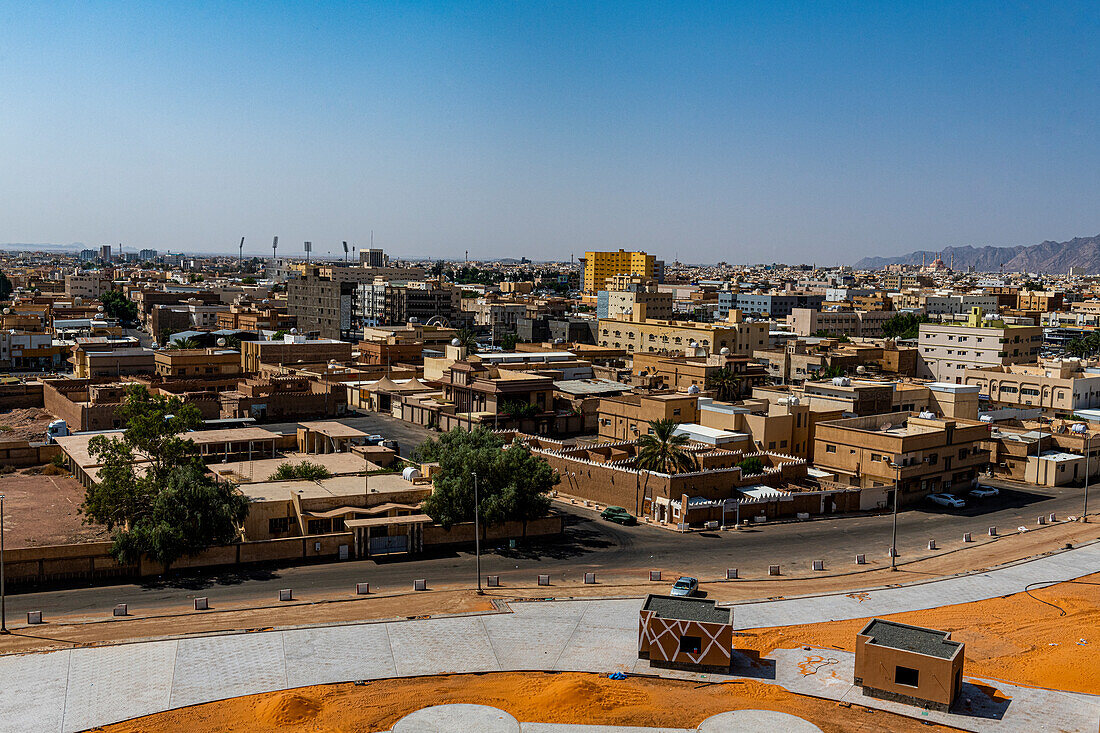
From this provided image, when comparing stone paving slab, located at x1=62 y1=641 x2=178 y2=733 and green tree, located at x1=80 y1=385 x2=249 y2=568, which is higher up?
green tree, located at x1=80 y1=385 x2=249 y2=568

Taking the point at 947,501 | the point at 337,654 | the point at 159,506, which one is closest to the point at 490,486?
the point at 159,506

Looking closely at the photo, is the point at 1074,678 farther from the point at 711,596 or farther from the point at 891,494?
the point at 891,494

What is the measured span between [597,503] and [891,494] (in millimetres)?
18526

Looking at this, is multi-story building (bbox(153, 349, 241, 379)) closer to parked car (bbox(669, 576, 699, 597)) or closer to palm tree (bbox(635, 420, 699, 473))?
palm tree (bbox(635, 420, 699, 473))

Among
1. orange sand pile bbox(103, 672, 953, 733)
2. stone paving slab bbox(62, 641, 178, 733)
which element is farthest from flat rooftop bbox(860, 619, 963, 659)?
stone paving slab bbox(62, 641, 178, 733)

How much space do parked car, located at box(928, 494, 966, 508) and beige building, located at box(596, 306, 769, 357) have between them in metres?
54.5

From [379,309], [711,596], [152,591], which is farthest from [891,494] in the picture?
[379,309]

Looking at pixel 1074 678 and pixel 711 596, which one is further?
pixel 711 596

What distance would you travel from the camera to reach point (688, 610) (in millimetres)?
33688

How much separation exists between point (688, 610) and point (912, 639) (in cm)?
755

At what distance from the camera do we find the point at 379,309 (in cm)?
17388

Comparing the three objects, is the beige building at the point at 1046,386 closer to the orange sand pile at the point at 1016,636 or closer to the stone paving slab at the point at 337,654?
the orange sand pile at the point at 1016,636

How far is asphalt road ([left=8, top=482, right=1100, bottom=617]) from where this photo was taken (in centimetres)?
3906

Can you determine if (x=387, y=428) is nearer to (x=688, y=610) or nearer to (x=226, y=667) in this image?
(x=226, y=667)
